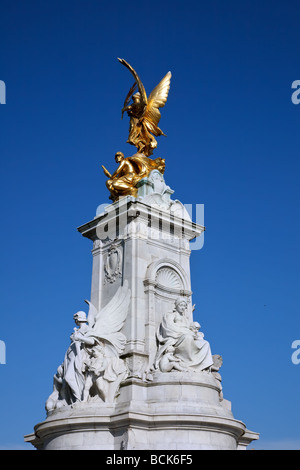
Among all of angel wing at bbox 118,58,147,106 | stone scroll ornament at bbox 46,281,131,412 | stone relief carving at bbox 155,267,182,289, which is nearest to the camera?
stone scroll ornament at bbox 46,281,131,412

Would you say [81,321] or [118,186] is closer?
[81,321]

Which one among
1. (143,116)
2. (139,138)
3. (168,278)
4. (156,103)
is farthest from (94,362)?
(156,103)

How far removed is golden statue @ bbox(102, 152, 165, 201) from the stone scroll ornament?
3797 millimetres

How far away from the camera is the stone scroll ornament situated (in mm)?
15453

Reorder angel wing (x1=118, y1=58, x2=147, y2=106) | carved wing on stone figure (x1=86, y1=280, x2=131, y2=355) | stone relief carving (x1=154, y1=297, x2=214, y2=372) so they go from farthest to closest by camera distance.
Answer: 1. angel wing (x1=118, y1=58, x2=147, y2=106)
2. carved wing on stone figure (x1=86, y1=280, x2=131, y2=355)
3. stone relief carving (x1=154, y1=297, x2=214, y2=372)

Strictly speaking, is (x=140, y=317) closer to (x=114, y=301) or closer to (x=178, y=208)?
(x=114, y=301)

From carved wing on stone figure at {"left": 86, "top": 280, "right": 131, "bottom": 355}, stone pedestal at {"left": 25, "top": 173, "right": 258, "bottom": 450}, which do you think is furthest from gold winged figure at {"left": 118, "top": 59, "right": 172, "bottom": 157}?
carved wing on stone figure at {"left": 86, "top": 280, "right": 131, "bottom": 355}

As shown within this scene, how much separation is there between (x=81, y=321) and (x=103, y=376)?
67.2 inches

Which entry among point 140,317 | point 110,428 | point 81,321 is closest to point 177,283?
point 140,317

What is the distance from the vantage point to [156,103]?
20.8 meters

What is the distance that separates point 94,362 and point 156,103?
9.66 metres

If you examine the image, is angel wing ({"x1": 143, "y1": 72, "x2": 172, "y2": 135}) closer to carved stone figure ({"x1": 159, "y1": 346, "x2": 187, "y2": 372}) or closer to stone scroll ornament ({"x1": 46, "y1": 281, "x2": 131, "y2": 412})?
stone scroll ornament ({"x1": 46, "y1": 281, "x2": 131, "y2": 412})

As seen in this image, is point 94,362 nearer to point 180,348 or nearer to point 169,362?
point 169,362
